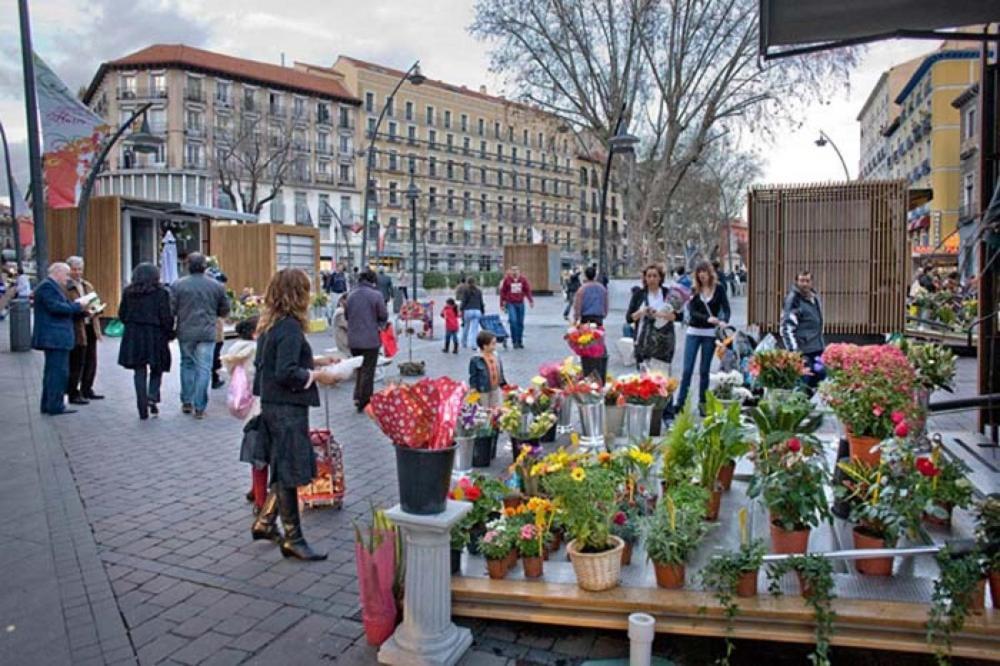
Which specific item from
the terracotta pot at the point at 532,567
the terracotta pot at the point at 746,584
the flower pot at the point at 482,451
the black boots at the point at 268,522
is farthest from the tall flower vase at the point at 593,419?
the terracotta pot at the point at 746,584

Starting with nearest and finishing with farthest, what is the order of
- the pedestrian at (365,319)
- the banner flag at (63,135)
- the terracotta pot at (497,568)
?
the terracotta pot at (497,568)
the pedestrian at (365,319)
the banner flag at (63,135)

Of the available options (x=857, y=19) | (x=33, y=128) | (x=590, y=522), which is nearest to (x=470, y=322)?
(x=33, y=128)

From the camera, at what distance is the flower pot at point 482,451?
679 centimetres

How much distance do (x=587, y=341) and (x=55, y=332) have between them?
597cm

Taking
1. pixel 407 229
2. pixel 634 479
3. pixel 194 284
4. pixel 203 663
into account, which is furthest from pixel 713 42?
pixel 407 229

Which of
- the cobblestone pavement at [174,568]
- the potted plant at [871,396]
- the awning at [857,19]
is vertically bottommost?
the cobblestone pavement at [174,568]

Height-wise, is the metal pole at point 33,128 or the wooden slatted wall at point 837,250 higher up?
the metal pole at point 33,128

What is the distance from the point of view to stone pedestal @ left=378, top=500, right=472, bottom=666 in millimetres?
3469

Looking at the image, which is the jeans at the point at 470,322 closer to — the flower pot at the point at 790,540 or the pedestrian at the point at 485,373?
the pedestrian at the point at 485,373

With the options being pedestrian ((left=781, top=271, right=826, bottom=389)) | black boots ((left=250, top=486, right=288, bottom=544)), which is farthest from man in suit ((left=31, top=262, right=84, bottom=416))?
pedestrian ((left=781, top=271, right=826, bottom=389))

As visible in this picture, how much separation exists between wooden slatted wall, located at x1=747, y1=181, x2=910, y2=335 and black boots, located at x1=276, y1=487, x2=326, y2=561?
10.1 metres

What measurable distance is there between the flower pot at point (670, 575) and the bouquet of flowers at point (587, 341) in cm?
475

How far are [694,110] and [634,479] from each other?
2567 centimetres

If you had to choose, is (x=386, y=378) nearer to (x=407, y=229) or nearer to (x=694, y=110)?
(x=694, y=110)
